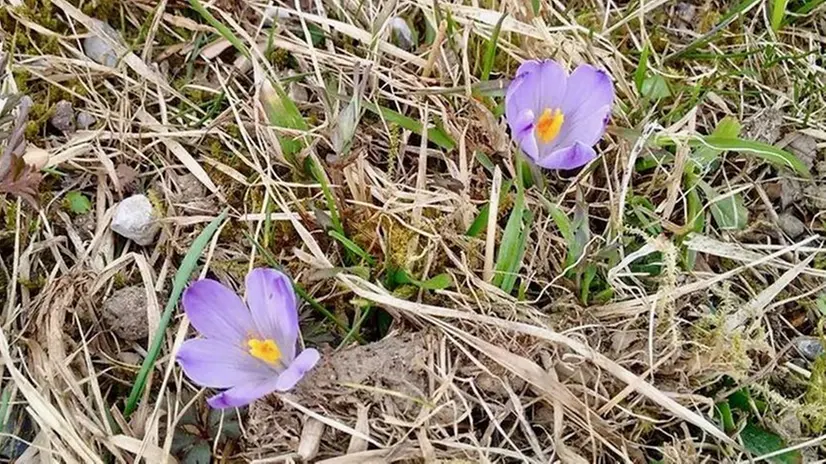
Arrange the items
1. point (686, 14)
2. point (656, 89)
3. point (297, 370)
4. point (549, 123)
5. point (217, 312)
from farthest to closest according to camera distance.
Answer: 1. point (686, 14)
2. point (656, 89)
3. point (549, 123)
4. point (217, 312)
5. point (297, 370)

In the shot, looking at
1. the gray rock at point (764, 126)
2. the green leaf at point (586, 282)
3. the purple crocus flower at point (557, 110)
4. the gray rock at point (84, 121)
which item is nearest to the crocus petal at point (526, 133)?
the purple crocus flower at point (557, 110)

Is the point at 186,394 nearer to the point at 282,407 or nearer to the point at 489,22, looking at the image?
the point at 282,407

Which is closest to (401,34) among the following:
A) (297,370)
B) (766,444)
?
(297,370)

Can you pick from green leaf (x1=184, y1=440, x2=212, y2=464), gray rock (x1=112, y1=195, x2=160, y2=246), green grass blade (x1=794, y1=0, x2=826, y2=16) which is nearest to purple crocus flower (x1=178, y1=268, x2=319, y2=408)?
green leaf (x1=184, y1=440, x2=212, y2=464)

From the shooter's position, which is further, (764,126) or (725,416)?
(764,126)

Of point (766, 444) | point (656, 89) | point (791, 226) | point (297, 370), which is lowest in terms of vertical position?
point (766, 444)

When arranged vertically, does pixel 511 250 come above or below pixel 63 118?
below

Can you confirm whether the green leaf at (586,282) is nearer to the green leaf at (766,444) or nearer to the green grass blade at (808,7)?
the green leaf at (766,444)

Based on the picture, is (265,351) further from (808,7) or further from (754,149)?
(808,7)
